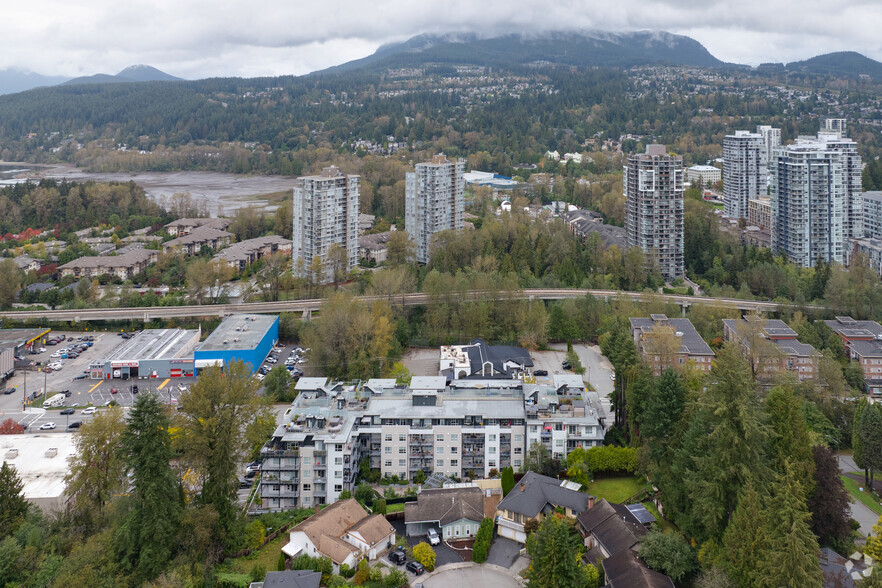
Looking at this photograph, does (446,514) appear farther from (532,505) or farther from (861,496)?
(861,496)

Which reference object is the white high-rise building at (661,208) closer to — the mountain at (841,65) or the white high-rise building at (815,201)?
the white high-rise building at (815,201)

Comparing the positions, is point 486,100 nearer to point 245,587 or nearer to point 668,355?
point 668,355

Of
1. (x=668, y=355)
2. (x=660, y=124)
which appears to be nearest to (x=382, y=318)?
(x=668, y=355)

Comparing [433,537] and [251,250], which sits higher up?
[251,250]

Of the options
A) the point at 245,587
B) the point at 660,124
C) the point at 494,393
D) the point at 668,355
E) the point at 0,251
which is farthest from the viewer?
the point at 660,124

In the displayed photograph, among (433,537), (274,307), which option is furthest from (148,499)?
(274,307)

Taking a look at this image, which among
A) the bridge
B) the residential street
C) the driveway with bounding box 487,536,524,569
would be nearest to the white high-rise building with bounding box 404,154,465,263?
the bridge
